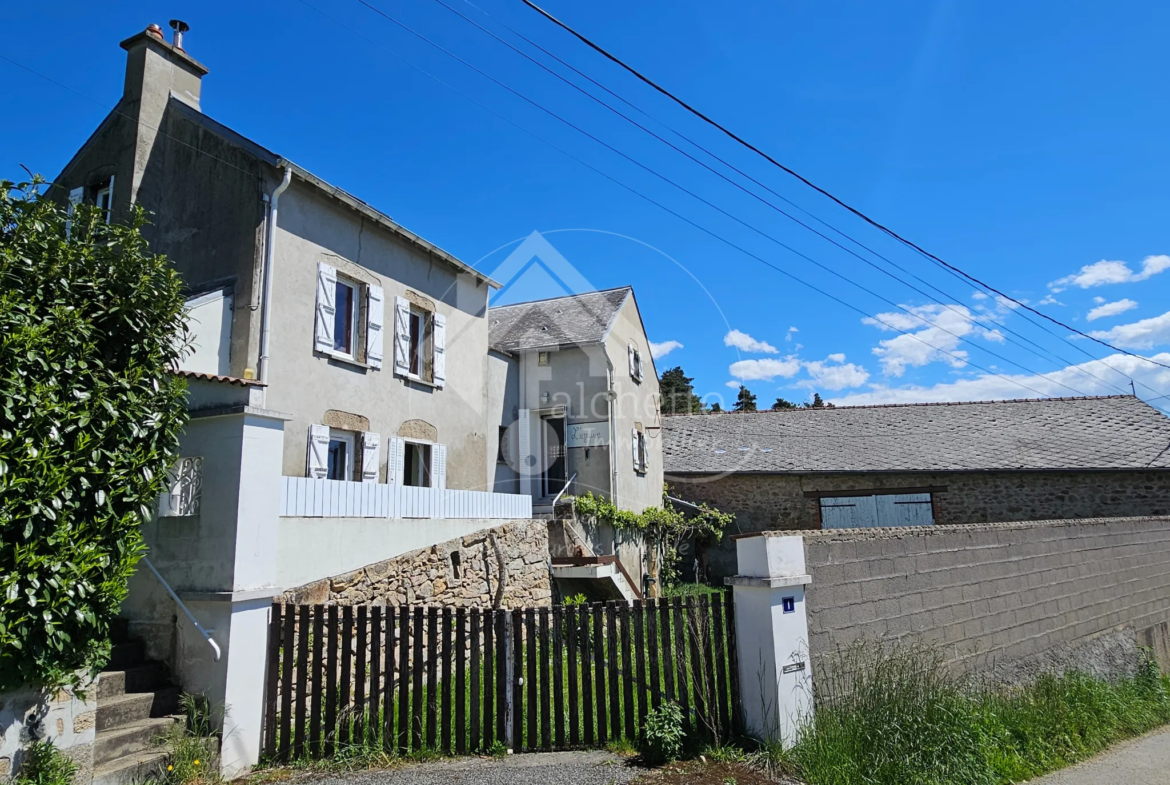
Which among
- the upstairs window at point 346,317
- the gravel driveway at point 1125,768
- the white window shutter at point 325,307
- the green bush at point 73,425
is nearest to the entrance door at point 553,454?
the upstairs window at point 346,317

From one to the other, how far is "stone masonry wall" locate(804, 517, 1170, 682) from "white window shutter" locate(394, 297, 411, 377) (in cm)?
829

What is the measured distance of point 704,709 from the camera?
18.2 ft

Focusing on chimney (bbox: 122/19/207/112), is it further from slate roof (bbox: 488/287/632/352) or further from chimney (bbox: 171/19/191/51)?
slate roof (bbox: 488/287/632/352)

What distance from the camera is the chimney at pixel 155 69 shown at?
1080 centimetres

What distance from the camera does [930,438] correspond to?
21984 mm

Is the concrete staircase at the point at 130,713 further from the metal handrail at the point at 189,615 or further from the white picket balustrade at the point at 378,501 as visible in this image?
the white picket balustrade at the point at 378,501

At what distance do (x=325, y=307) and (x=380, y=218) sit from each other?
2.08 m

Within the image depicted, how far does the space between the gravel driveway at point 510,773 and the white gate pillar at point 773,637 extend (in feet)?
3.63

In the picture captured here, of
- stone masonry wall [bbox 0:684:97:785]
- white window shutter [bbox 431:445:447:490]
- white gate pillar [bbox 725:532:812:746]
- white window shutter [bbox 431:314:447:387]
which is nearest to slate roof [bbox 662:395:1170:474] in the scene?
white window shutter [bbox 431:445:447:490]

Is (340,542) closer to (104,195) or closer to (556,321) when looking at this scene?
(104,195)

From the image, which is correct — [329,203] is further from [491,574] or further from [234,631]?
[234,631]

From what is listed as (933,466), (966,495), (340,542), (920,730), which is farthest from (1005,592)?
(966,495)

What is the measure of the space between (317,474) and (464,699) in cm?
551

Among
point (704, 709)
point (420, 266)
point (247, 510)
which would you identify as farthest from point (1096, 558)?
point (420, 266)
